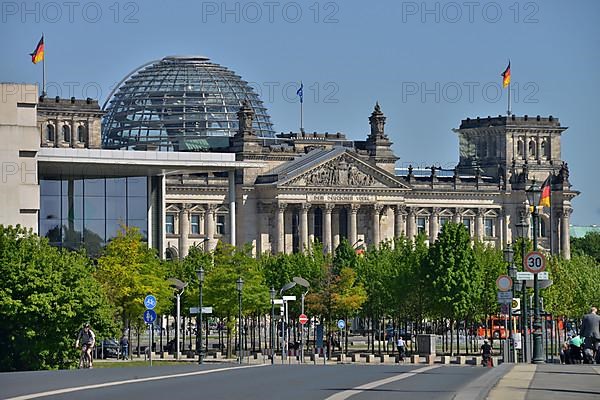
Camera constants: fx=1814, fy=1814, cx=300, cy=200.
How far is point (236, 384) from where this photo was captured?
36406mm

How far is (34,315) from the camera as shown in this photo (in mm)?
70500

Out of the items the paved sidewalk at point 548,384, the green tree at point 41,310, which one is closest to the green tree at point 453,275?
the green tree at point 41,310

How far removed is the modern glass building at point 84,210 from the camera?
11200 centimetres

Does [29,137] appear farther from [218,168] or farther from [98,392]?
[98,392]

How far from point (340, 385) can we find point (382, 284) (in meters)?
90.8

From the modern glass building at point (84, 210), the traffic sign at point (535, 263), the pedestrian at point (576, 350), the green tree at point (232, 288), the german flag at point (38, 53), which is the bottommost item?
the pedestrian at point (576, 350)

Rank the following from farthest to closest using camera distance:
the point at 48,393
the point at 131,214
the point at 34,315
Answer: the point at 131,214 → the point at 34,315 → the point at 48,393

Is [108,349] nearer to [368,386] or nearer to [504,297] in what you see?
[504,297]

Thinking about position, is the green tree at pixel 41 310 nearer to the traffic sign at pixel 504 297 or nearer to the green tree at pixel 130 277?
the traffic sign at pixel 504 297

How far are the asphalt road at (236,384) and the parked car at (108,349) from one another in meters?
50.3

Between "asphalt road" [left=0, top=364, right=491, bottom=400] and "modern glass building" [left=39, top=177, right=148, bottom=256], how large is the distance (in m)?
68.2

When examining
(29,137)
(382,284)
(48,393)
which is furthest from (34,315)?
(382,284)

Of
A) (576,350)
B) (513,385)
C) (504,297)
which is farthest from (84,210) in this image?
(513,385)

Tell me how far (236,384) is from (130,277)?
6040 centimetres
